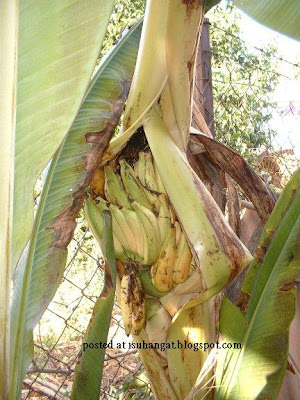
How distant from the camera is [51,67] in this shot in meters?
0.49

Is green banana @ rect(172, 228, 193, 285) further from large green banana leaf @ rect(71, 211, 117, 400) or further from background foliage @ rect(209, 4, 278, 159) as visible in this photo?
background foliage @ rect(209, 4, 278, 159)

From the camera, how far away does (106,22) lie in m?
0.48

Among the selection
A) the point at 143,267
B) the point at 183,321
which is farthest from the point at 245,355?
the point at 143,267

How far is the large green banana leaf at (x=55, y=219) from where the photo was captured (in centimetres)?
74

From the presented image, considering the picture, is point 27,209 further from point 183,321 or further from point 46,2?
point 183,321

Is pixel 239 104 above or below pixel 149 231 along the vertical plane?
above

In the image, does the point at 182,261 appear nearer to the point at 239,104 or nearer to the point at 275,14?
the point at 275,14

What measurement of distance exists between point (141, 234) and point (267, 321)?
253 millimetres

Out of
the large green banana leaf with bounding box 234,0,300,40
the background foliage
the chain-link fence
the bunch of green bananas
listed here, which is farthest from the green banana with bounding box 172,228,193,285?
the background foliage

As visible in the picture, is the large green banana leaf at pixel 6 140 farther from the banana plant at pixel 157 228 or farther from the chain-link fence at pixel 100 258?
the chain-link fence at pixel 100 258

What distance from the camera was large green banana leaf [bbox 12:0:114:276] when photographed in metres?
0.49

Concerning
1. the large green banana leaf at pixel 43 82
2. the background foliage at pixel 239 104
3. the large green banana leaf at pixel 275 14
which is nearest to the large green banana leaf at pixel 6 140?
the large green banana leaf at pixel 43 82

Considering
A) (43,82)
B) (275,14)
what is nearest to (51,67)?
(43,82)

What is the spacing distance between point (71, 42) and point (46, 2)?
46mm
